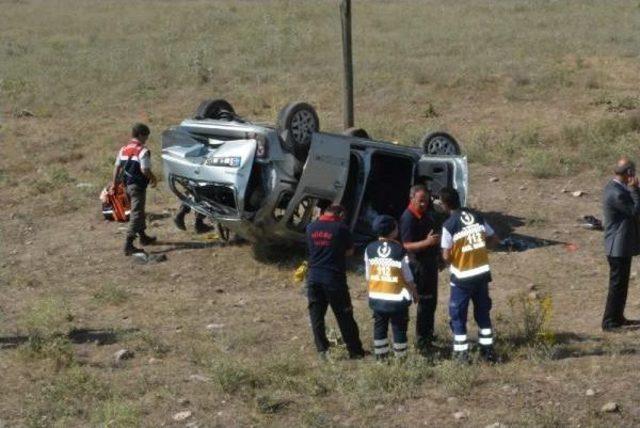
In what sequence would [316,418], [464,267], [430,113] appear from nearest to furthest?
[316,418], [464,267], [430,113]

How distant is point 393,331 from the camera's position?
9.07 m

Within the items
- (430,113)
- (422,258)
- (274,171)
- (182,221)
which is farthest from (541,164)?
(422,258)

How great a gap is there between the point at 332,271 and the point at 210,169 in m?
3.42

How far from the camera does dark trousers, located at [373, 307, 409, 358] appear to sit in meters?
8.98

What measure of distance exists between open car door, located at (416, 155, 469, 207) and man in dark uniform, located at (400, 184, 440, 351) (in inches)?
164

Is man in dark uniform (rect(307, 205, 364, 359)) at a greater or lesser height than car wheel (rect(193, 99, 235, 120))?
lesser

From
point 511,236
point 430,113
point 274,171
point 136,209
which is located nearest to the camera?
point 274,171

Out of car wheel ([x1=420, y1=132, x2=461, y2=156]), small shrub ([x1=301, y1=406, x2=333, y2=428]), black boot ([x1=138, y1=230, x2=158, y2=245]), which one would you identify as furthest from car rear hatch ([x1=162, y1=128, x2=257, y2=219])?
small shrub ([x1=301, y1=406, x2=333, y2=428])

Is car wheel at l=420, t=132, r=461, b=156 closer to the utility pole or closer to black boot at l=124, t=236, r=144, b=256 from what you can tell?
the utility pole

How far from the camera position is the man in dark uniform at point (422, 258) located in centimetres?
957

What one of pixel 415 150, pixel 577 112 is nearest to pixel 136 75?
pixel 577 112

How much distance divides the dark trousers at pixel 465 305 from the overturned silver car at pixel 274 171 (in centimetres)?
364

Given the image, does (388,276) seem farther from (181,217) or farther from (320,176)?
(181,217)

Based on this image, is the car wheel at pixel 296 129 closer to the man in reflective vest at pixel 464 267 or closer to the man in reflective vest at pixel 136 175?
the man in reflective vest at pixel 136 175
